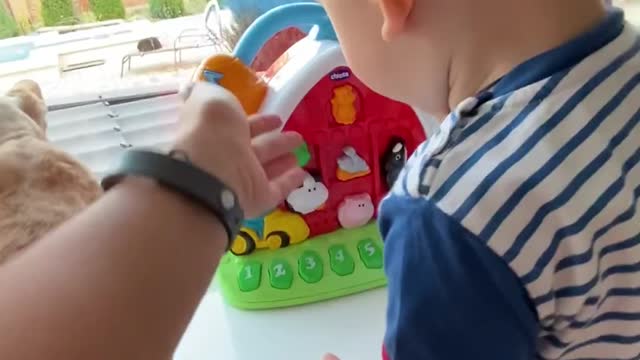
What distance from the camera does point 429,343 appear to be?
44 centimetres

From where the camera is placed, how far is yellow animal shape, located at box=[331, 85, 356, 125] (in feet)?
2.45

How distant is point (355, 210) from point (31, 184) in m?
0.40

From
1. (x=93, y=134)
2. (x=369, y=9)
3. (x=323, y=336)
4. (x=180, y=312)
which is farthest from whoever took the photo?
(x=93, y=134)

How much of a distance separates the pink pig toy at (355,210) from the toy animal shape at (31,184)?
13.7 inches

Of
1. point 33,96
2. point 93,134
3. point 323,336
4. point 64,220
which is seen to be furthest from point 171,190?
point 93,134

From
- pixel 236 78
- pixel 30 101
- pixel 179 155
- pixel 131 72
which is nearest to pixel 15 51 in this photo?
pixel 131 72

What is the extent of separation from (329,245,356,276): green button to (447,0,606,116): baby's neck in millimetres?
319

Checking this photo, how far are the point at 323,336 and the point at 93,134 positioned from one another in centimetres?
34

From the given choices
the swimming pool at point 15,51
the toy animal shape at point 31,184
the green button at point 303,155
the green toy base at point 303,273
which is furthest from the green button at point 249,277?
the swimming pool at point 15,51

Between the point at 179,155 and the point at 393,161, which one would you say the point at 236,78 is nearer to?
the point at 393,161

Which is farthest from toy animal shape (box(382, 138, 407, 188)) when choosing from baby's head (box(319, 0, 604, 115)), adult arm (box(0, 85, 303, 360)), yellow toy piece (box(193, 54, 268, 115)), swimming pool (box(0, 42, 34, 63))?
swimming pool (box(0, 42, 34, 63))

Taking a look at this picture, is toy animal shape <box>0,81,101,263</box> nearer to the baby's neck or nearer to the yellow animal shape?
the baby's neck

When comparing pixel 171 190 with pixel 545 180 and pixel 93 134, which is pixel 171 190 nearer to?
pixel 545 180

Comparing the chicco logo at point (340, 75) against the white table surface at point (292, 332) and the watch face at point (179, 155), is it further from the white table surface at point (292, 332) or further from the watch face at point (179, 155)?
the watch face at point (179, 155)
